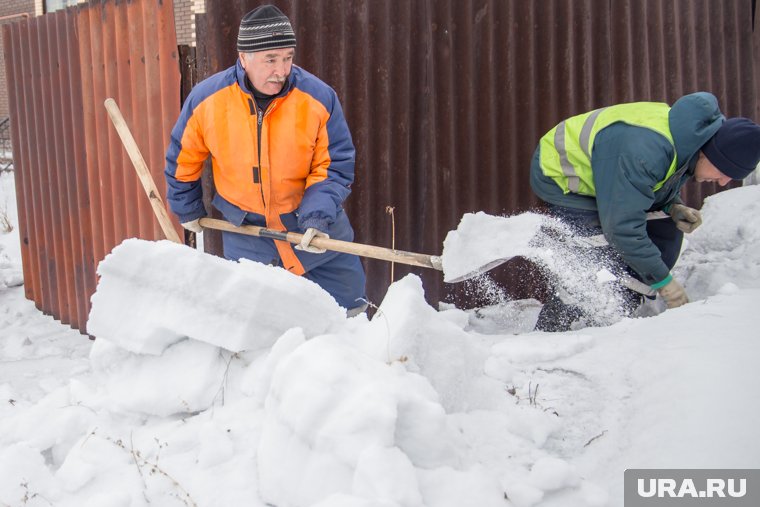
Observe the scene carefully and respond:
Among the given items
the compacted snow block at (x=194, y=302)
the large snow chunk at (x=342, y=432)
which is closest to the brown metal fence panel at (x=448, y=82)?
the compacted snow block at (x=194, y=302)

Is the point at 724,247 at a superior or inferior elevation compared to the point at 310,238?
inferior

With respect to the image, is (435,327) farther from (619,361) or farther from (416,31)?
(416,31)

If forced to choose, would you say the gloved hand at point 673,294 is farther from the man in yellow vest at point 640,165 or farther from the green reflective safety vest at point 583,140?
the green reflective safety vest at point 583,140

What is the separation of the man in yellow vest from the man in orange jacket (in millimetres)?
1290

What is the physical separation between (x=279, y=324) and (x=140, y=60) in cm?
287

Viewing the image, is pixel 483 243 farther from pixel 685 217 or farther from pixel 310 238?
pixel 685 217

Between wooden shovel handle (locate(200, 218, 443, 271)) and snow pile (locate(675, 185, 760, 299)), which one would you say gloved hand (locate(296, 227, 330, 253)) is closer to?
wooden shovel handle (locate(200, 218, 443, 271))

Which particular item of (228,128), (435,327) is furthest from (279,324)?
(228,128)

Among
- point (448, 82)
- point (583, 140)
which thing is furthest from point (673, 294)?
point (448, 82)

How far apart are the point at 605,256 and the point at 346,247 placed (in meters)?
1.63

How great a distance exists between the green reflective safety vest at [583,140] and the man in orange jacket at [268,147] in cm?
126

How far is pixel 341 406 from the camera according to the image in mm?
1667

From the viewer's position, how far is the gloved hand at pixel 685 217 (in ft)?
13.0

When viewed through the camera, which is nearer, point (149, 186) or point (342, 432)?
point (342, 432)
